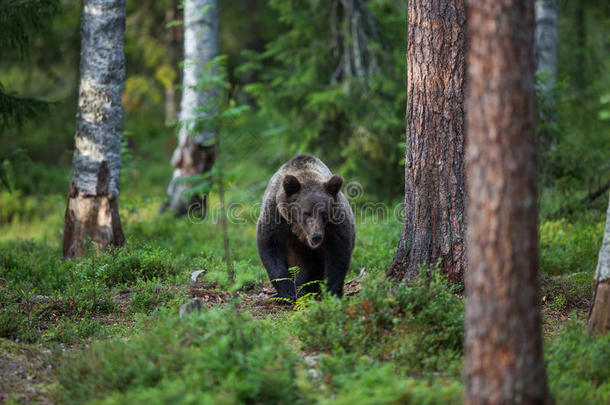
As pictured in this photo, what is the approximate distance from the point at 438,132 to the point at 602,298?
93.4 inches

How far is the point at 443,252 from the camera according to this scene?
638cm

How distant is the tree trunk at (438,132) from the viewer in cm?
627

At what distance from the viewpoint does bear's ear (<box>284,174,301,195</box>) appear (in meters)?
7.22

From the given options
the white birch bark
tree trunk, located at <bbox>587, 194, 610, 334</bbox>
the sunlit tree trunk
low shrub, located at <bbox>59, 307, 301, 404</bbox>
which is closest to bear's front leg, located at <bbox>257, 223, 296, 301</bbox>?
low shrub, located at <bbox>59, 307, 301, 404</bbox>

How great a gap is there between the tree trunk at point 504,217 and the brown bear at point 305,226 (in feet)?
11.4

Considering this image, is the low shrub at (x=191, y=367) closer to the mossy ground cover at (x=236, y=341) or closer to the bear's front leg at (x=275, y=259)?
the mossy ground cover at (x=236, y=341)

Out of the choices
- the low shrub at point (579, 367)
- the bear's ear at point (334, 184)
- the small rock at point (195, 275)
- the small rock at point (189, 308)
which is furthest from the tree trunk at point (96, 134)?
the low shrub at point (579, 367)

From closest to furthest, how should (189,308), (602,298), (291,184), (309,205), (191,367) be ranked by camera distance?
(191,367) < (602,298) < (189,308) < (309,205) < (291,184)

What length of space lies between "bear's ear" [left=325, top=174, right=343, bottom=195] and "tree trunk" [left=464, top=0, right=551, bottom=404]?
3.73 metres

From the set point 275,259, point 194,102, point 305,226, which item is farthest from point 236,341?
point 194,102

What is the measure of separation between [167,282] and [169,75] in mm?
12688

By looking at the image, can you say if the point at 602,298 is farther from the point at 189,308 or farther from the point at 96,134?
the point at 96,134

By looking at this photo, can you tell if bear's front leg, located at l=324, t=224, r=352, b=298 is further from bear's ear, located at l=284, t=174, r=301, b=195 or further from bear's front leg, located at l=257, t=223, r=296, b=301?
bear's ear, located at l=284, t=174, r=301, b=195

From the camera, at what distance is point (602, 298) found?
505 centimetres
